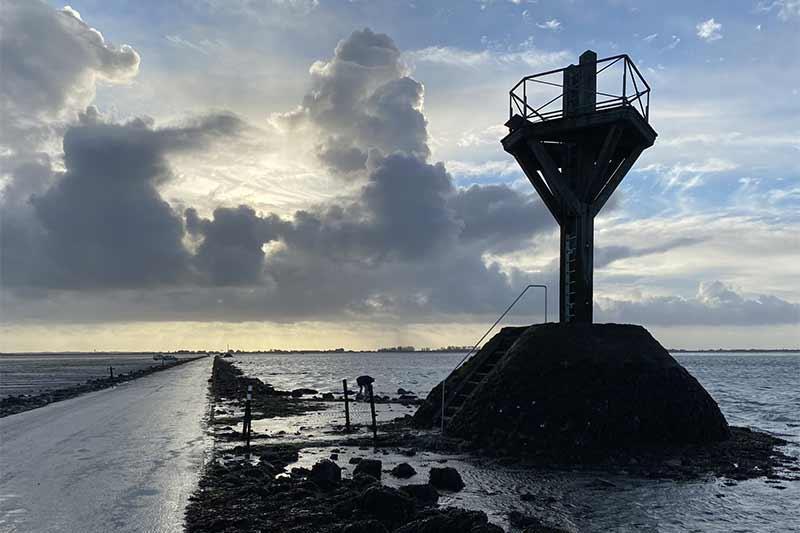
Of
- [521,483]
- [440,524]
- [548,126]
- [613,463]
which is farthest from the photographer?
[548,126]

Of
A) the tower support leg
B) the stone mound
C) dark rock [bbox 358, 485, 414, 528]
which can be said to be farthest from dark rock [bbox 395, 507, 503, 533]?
the tower support leg

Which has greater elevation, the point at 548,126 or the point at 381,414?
the point at 548,126

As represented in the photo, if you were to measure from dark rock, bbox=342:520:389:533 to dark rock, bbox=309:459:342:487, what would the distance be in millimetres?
3593

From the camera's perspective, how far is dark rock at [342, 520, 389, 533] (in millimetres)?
10453

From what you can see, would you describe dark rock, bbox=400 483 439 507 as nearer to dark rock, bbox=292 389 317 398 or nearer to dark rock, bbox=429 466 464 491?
dark rock, bbox=429 466 464 491

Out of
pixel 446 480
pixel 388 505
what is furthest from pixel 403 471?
pixel 388 505

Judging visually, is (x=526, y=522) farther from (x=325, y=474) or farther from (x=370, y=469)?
(x=370, y=469)

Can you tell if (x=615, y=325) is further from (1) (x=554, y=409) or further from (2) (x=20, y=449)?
(2) (x=20, y=449)

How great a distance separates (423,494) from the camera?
13414mm

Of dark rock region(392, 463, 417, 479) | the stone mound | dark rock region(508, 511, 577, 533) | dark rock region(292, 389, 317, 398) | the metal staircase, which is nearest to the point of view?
dark rock region(508, 511, 577, 533)

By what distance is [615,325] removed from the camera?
21891 millimetres

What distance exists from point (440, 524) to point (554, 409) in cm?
926

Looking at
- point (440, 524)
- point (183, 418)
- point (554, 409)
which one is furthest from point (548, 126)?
point (183, 418)

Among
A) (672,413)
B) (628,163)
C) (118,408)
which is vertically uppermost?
(628,163)
